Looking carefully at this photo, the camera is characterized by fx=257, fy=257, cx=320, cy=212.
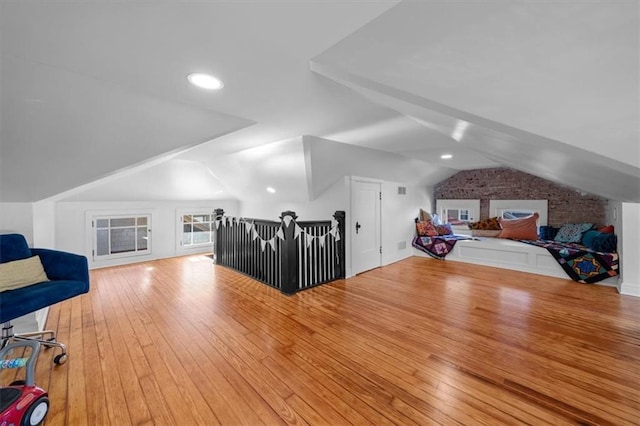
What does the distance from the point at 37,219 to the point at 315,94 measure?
326 cm

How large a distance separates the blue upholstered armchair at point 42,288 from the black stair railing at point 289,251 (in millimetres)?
2012

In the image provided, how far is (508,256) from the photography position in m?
4.59

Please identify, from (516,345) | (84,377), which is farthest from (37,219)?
(516,345)

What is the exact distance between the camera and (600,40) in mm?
812

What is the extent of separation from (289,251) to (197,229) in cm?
353

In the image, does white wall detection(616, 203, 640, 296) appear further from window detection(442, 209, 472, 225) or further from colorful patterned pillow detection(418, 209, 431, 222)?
colorful patterned pillow detection(418, 209, 431, 222)

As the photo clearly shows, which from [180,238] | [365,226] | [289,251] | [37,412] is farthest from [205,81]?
[180,238]

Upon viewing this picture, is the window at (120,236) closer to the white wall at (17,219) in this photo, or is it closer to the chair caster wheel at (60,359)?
the white wall at (17,219)

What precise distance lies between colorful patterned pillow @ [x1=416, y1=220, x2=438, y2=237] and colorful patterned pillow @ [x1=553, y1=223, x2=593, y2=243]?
2.07 m

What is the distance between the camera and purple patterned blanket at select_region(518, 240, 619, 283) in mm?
3597

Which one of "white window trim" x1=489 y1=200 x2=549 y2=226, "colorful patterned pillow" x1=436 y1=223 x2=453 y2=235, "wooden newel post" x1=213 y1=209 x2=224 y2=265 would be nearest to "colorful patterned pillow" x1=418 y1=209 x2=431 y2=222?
"colorful patterned pillow" x1=436 y1=223 x2=453 y2=235

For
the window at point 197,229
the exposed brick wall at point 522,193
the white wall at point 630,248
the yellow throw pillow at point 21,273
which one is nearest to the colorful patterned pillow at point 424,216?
the exposed brick wall at point 522,193

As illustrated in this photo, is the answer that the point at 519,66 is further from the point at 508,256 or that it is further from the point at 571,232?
the point at 571,232

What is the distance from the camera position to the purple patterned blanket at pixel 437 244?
5.24 metres
